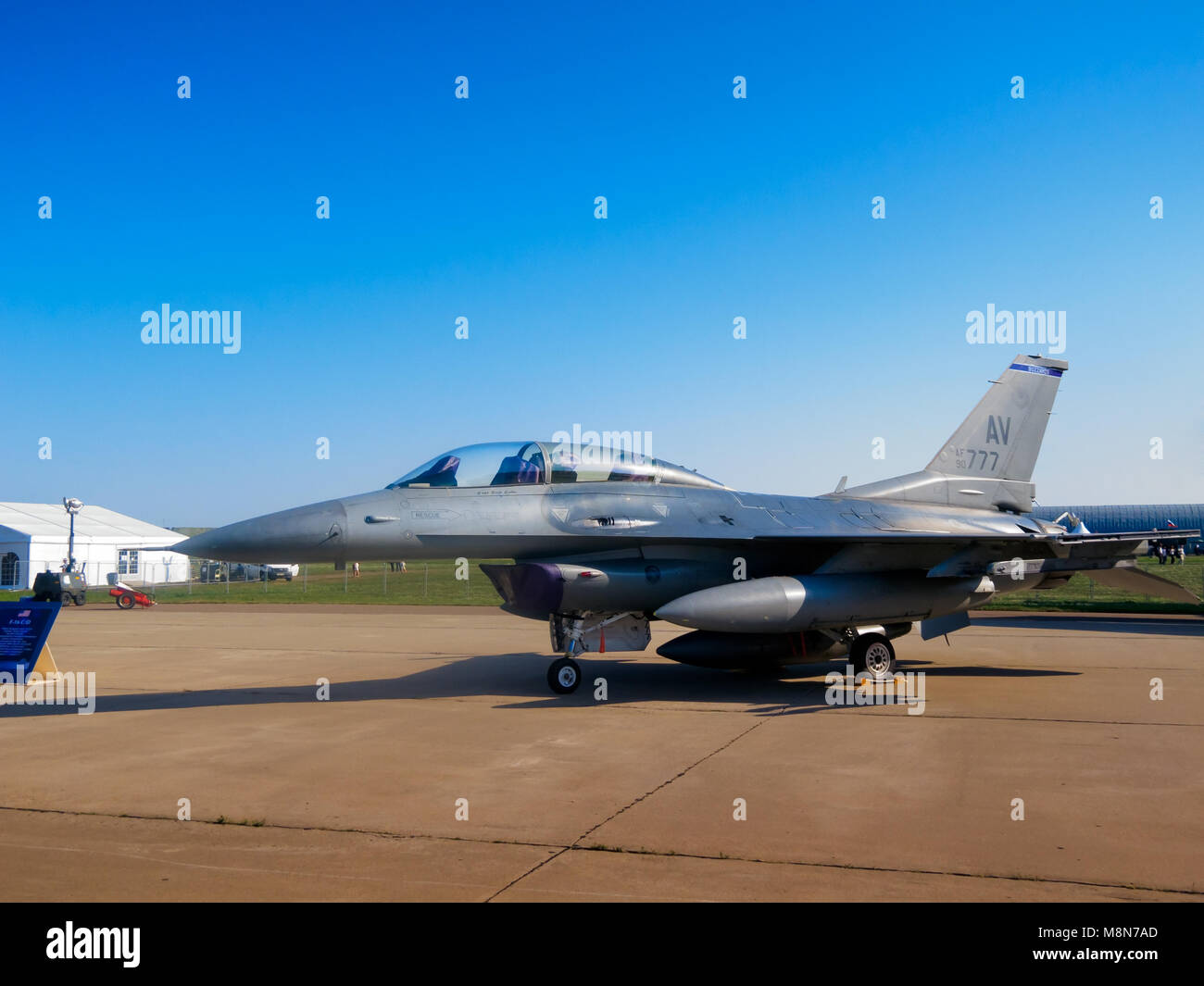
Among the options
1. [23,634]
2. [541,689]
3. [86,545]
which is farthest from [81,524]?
[541,689]

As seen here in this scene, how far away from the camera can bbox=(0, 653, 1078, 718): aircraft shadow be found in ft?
33.9

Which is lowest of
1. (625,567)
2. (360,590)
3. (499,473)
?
A: (360,590)

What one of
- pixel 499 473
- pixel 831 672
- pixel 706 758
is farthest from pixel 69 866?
pixel 831 672

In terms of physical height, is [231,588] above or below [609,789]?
below

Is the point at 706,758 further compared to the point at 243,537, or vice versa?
the point at 243,537

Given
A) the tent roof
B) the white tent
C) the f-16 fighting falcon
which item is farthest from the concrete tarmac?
the tent roof

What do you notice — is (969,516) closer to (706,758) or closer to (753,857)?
(706,758)

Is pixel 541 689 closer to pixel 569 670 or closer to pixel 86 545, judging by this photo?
pixel 569 670

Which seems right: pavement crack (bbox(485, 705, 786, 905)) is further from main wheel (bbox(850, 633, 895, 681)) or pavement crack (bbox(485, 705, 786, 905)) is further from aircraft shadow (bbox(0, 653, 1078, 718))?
main wheel (bbox(850, 633, 895, 681))

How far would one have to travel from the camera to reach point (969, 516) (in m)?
13.5

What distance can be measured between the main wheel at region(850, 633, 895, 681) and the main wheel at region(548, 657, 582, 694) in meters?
3.84

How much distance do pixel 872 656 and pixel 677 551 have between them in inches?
125

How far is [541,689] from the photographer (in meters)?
11.5
